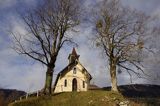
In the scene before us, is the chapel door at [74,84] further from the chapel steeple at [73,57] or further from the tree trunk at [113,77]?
the tree trunk at [113,77]

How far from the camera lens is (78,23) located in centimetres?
4541

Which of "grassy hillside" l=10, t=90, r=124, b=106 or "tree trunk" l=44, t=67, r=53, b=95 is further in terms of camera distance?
"tree trunk" l=44, t=67, r=53, b=95

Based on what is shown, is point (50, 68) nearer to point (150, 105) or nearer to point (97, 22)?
point (97, 22)

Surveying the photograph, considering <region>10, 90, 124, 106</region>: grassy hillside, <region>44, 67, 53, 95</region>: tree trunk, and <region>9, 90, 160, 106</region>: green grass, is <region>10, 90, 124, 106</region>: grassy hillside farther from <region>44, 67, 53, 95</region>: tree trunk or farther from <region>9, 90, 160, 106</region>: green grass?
<region>44, 67, 53, 95</region>: tree trunk

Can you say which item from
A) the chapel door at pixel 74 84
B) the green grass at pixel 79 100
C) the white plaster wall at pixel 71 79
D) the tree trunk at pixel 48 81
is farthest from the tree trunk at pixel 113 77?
the chapel door at pixel 74 84

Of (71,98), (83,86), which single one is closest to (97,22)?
(71,98)

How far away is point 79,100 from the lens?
3953 centimetres

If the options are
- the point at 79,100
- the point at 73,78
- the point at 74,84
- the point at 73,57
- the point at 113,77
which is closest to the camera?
the point at 79,100

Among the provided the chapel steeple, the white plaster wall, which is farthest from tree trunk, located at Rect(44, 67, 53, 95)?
the chapel steeple

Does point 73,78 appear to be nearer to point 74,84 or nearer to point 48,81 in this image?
point 74,84

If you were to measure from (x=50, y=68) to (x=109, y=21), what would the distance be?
10.7 meters

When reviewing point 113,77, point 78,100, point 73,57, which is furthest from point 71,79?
point 78,100

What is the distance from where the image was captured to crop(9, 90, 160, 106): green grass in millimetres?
38625

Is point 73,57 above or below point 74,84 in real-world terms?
above
